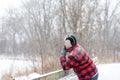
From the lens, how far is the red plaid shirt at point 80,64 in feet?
12.5

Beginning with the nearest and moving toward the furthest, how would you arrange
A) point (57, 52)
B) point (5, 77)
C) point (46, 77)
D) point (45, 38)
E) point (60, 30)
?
point (46, 77) → point (5, 77) → point (57, 52) → point (60, 30) → point (45, 38)

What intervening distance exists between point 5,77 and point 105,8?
24024mm

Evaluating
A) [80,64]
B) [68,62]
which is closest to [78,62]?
[80,64]

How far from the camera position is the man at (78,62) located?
3822 millimetres

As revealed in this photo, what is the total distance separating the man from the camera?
382cm

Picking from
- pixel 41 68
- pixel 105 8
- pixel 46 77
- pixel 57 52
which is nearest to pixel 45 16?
pixel 105 8

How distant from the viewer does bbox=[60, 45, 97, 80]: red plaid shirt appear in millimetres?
3820

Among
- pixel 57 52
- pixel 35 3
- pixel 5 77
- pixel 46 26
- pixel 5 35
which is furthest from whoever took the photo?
pixel 5 35

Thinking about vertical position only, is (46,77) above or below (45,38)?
above

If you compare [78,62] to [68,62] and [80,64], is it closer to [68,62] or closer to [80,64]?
[80,64]

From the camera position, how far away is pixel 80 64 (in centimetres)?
386

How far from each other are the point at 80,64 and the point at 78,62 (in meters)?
0.05

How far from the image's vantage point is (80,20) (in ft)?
57.7

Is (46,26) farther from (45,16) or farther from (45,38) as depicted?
(45,38)
